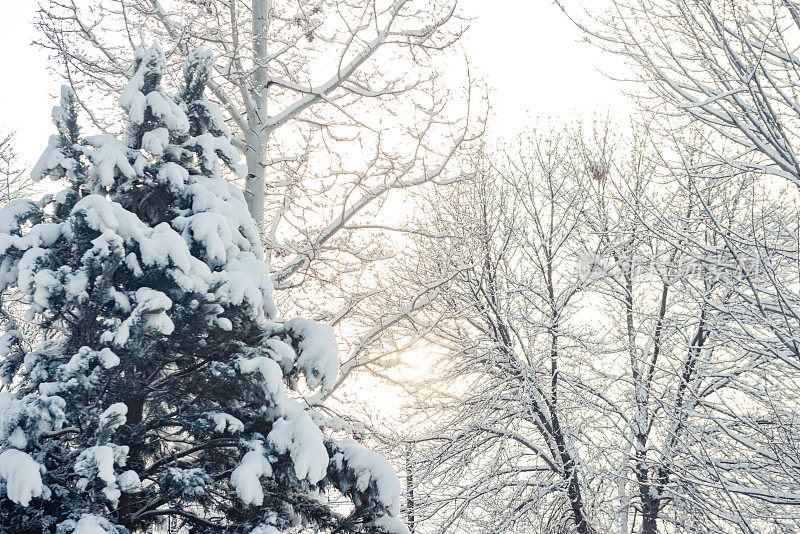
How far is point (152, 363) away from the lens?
14.4ft

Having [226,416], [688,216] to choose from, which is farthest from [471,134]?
[688,216]

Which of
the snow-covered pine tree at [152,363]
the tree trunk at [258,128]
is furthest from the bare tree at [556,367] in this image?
the snow-covered pine tree at [152,363]

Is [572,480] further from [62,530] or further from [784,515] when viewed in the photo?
[62,530]

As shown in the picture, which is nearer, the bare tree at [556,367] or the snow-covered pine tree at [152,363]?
the snow-covered pine tree at [152,363]

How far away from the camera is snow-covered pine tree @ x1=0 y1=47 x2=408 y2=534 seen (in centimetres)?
381

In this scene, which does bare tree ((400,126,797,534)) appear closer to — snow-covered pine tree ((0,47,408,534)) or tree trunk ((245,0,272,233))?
tree trunk ((245,0,272,233))

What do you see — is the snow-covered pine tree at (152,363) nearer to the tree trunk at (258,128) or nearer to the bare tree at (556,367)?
the tree trunk at (258,128)

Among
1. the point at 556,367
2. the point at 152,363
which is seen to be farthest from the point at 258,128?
the point at 556,367

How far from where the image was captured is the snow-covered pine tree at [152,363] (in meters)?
3.81

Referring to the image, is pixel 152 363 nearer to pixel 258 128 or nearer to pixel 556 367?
pixel 258 128

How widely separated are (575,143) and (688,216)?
262 cm

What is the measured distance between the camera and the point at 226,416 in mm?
4254

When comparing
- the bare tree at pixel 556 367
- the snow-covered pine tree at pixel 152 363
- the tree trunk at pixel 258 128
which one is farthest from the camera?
the bare tree at pixel 556 367

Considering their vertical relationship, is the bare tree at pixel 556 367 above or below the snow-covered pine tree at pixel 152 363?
above
